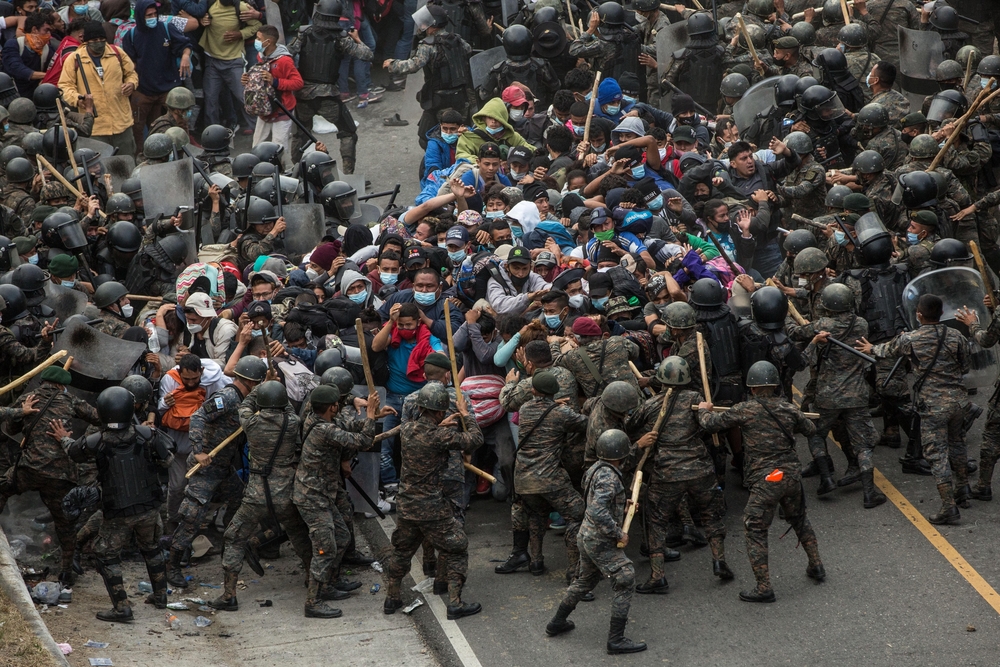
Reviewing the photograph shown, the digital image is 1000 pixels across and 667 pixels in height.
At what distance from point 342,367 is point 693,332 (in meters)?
2.70

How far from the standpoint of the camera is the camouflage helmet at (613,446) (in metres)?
8.90

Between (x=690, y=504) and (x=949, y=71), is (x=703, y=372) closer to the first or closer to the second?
(x=690, y=504)

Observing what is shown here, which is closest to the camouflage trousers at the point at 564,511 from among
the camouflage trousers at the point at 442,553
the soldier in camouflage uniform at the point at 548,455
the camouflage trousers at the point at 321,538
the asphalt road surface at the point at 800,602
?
the soldier in camouflage uniform at the point at 548,455

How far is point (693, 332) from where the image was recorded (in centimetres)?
1037

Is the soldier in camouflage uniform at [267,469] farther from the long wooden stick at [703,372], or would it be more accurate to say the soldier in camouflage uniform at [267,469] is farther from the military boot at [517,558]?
the long wooden stick at [703,372]

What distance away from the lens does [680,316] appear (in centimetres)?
1027

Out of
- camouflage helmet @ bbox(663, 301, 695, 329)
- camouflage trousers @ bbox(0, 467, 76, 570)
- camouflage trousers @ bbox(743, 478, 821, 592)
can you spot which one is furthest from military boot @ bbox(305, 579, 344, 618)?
camouflage helmet @ bbox(663, 301, 695, 329)

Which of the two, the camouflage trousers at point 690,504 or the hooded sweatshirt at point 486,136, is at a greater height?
the hooded sweatshirt at point 486,136

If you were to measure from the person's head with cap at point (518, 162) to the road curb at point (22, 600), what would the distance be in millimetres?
6574


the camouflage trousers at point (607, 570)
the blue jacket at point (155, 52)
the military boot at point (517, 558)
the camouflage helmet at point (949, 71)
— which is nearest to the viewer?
the camouflage trousers at point (607, 570)

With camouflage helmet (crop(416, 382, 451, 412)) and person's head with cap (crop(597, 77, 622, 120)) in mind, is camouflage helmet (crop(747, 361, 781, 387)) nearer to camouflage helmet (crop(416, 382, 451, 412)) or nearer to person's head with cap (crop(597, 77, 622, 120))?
camouflage helmet (crop(416, 382, 451, 412))

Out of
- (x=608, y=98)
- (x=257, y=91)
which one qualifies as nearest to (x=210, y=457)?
(x=608, y=98)

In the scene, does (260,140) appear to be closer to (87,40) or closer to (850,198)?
(87,40)

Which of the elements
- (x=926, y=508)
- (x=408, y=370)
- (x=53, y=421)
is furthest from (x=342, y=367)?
(x=926, y=508)
